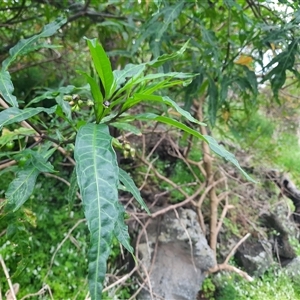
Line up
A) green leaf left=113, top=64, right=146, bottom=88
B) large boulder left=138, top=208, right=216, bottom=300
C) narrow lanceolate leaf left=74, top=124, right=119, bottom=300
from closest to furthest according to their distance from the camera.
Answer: narrow lanceolate leaf left=74, top=124, right=119, bottom=300 → green leaf left=113, top=64, right=146, bottom=88 → large boulder left=138, top=208, right=216, bottom=300

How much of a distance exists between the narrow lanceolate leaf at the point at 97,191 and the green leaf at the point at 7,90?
191mm

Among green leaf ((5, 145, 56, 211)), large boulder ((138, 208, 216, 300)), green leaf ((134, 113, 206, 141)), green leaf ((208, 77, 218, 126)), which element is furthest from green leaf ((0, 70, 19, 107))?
large boulder ((138, 208, 216, 300))

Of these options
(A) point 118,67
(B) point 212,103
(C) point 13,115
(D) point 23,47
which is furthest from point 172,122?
(A) point 118,67

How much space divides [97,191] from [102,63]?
0.59 ft

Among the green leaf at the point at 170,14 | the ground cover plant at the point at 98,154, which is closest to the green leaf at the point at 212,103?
the green leaf at the point at 170,14

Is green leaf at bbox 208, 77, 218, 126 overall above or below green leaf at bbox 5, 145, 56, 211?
below

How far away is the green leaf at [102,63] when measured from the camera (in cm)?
40

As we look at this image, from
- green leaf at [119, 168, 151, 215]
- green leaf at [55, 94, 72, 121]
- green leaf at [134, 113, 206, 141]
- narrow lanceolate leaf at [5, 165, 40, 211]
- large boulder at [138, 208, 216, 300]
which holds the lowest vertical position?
large boulder at [138, 208, 216, 300]

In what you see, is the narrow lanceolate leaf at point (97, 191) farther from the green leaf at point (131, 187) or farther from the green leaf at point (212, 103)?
the green leaf at point (212, 103)

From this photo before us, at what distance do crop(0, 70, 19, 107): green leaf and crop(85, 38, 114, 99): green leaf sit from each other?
0.56 feet

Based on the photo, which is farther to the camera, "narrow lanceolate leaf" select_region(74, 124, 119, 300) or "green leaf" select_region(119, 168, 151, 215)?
"green leaf" select_region(119, 168, 151, 215)

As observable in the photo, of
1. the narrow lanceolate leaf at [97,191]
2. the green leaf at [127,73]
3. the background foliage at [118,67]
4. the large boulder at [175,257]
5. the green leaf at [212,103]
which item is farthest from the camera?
the large boulder at [175,257]

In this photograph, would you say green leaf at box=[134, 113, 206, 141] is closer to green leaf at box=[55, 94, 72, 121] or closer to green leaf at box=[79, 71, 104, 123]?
green leaf at box=[79, 71, 104, 123]

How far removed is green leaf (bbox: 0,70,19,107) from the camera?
53cm
